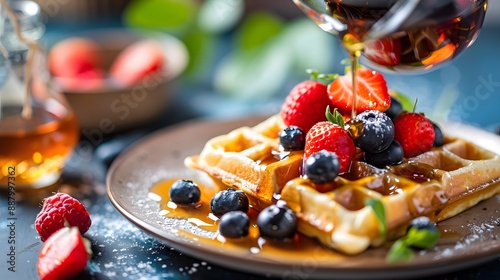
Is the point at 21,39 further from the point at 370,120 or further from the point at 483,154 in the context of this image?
the point at 483,154

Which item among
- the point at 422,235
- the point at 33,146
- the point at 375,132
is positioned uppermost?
the point at 375,132

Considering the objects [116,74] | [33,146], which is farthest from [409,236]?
[116,74]

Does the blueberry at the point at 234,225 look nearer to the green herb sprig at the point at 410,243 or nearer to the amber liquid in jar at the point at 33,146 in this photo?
the green herb sprig at the point at 410,243

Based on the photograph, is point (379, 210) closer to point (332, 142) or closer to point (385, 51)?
point (332, 142)

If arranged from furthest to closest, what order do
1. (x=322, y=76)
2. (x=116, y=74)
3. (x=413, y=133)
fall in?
(x=116, y=74)
(x=322, y=76)
(x=413, y=133)

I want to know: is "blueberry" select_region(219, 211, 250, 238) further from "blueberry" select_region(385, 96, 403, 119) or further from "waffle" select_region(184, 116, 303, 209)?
"blueberry" select_region(385, 96, 403, 119)

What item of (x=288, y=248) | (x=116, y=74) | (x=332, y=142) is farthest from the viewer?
(x=116, y=74)
